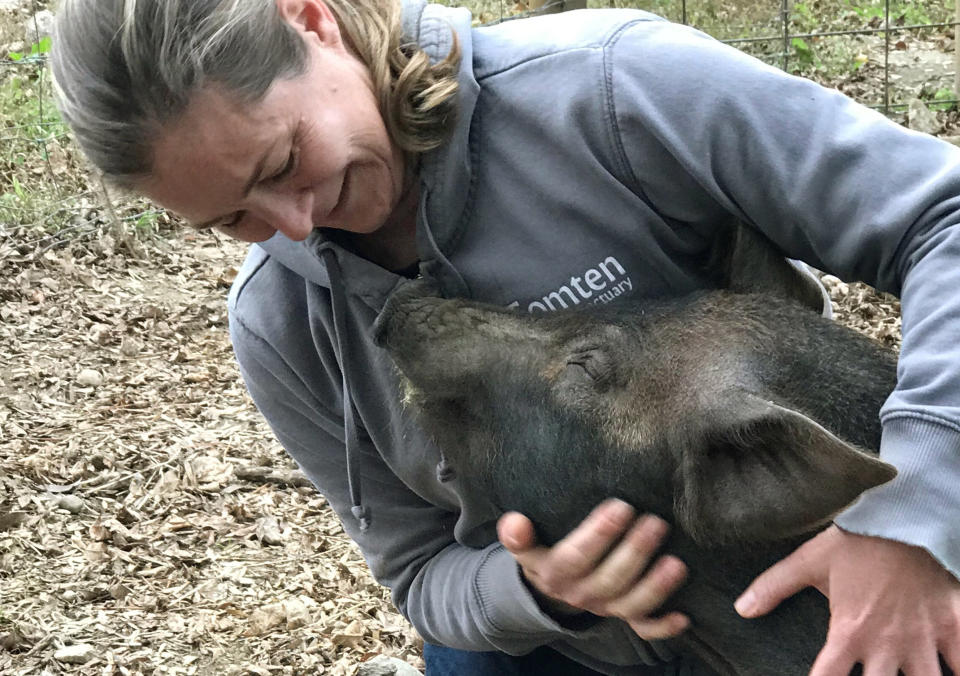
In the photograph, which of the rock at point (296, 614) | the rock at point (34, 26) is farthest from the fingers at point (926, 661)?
the rock at point (34, 26)

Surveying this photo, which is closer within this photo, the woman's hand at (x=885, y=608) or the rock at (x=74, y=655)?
the woman's hand at (x=885, y=608)

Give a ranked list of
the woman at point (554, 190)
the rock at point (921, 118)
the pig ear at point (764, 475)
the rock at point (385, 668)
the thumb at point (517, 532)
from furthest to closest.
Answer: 1. the rock at point (921, 118)
2. the rock at point (385, 668)
3. the thumb at point (517, 532)
4. the woman at point (554, 190)
5. the pig ear at point (764, 475)

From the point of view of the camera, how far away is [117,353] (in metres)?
6.06

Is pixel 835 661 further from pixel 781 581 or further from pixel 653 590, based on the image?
pixel 653 590

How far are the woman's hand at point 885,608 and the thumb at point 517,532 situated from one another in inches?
22.6

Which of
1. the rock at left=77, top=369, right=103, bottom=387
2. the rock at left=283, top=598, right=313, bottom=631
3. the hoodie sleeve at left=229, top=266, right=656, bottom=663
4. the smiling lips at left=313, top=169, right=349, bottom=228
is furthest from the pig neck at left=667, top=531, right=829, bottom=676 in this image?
the rock at left=77, top=369, right=103, bottom=387

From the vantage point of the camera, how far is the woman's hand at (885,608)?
1.88 meters

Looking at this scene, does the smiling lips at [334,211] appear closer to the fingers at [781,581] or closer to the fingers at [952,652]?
the fingers at [781,581]

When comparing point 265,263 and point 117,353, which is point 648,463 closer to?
point 265,263

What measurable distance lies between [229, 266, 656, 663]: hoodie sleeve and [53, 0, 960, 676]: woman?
0.03 meters

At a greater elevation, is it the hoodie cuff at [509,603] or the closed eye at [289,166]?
the closed eye at [289,166]

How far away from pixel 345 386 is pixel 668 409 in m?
0.83

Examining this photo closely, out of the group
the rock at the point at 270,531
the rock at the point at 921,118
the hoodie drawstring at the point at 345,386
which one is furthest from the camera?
the rock at the point at 921,118

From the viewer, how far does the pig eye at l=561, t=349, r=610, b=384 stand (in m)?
2.25
